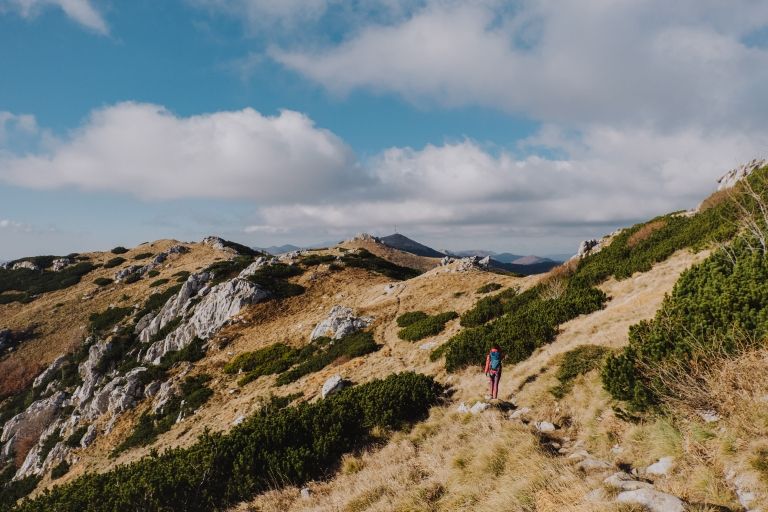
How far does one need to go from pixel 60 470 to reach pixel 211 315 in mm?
13898

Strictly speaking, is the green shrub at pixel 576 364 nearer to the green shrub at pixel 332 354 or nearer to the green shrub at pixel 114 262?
the green shrub at pixel 332 354

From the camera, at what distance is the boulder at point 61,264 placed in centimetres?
6700

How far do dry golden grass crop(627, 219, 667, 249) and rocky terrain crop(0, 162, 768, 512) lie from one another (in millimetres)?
173

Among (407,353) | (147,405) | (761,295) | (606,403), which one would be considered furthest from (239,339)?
(761,295)

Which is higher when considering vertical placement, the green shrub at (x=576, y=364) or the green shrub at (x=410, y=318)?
the green shrub at (x=576, y=364)

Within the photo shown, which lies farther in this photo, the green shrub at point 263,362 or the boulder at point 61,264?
the boulder at point 61,264

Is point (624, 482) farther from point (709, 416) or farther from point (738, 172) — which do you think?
point (738, 172)

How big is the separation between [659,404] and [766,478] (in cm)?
298

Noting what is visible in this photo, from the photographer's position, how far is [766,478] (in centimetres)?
445

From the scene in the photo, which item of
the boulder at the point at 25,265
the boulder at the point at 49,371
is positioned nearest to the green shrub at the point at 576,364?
the boulder at the point at 49,371

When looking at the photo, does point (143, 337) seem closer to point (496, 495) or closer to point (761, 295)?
point (496, 495)

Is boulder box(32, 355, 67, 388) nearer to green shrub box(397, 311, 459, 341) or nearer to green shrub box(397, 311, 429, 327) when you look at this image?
green shrub box(397, 311, 429, 327)

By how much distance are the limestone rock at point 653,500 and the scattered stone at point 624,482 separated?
18 cm

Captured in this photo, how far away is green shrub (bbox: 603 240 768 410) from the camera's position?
708 centimetres
